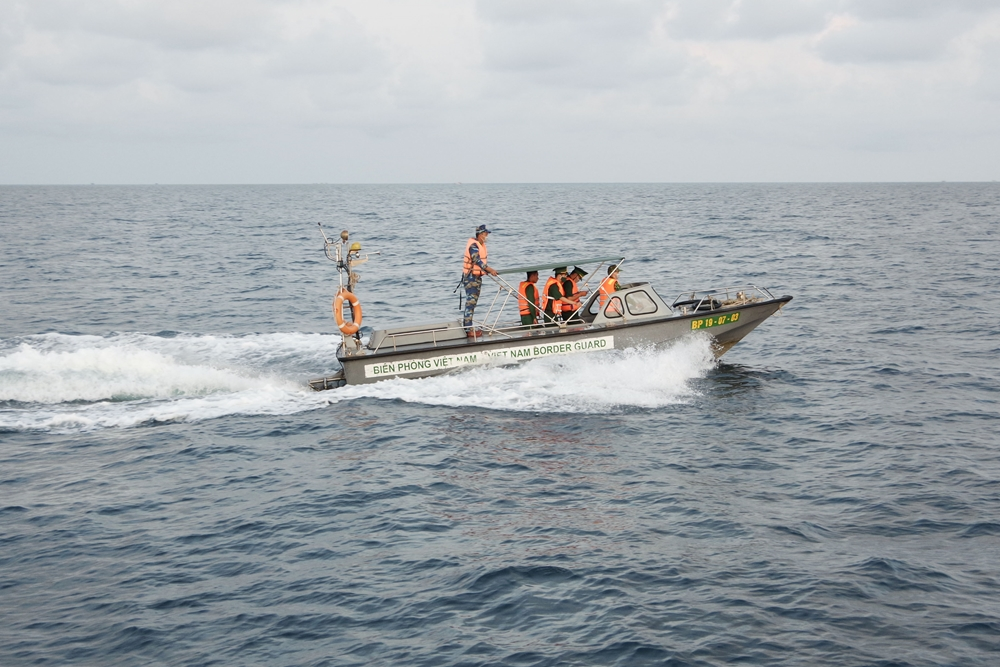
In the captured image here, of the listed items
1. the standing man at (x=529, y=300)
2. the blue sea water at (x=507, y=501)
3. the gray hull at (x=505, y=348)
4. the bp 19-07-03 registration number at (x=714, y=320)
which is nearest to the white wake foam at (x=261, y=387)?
the blue sea water at (x=507, y=501)

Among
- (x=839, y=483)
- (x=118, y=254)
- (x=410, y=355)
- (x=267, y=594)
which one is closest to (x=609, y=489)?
(x=839, y=483)

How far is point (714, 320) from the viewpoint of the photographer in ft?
63.1

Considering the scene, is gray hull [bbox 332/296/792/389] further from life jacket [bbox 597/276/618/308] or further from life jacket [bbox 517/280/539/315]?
life jacket [bbox 517/280/539/315]

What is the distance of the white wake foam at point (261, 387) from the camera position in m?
16.9

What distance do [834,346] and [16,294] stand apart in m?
28.9

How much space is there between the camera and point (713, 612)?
938 centimetres

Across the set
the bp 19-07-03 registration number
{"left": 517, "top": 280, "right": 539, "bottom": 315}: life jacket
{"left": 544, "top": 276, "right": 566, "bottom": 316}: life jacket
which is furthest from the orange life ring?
the bp 19-07-03 registration number

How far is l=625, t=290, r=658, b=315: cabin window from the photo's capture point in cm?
1902

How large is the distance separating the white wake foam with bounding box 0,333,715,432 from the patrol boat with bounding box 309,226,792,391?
0.79ft

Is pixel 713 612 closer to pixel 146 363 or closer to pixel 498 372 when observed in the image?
pixel 498 372

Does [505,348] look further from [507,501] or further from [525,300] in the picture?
[507,501]

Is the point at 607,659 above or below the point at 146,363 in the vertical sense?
below

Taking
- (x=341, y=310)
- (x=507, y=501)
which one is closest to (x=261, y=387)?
(x=341, y=310)

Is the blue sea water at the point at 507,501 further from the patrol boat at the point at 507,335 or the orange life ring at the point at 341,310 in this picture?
the orange life ring at the point at 341,310
